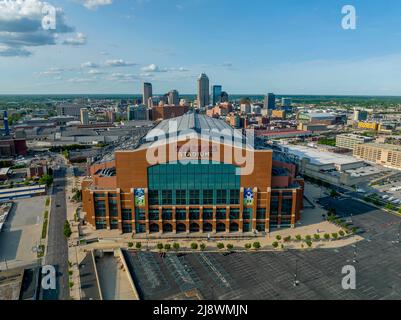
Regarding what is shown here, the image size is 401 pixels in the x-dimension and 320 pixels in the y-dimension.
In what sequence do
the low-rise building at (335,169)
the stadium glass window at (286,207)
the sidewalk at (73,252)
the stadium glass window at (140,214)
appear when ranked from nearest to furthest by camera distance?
1. the sidewalk at (73,252)
2. the stadium glass window at (140,214)
3. the stadium glass window at (286,207)
4. the low-rise building at (335,169)

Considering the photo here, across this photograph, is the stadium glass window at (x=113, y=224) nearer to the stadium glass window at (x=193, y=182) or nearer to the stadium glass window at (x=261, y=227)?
the stadium glass window at (x=193, y=182)

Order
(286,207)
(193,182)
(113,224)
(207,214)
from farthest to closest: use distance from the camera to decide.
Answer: (286,207)
(113,224)
(207,214)
(193,182)

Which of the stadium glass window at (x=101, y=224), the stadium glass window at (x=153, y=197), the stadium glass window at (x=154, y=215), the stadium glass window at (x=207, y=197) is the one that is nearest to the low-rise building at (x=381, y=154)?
the stadium glass window at (x=207, y=197)

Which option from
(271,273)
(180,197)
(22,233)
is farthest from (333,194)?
(22,233)

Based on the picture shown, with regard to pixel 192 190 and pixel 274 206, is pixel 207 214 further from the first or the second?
pixel 274 206

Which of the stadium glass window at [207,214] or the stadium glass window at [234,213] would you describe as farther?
the stadium glass window at [234,213]

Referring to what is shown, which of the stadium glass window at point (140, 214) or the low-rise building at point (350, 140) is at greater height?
the low-rise building at point (350, 140)

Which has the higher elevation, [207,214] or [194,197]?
[194,197]
